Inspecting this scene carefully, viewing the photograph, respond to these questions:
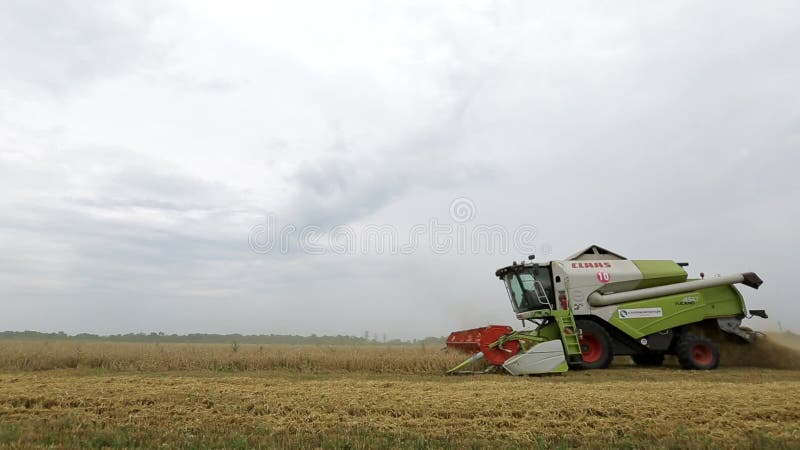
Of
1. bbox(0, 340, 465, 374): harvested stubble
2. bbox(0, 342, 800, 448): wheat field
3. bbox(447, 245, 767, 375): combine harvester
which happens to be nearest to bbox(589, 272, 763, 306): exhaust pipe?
bbox(447, 245, 767, 375): combine harvester

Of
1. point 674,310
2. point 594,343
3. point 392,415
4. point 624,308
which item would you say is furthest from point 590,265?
point 392,415

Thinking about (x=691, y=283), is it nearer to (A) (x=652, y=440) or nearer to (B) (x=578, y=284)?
(B) (x=578, y=284)

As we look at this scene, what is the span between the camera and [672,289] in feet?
46.2

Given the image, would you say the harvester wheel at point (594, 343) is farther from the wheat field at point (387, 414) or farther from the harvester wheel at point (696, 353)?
the wheat field at point (387, 414)

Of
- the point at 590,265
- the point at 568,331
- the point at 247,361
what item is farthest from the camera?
the point at 590,265

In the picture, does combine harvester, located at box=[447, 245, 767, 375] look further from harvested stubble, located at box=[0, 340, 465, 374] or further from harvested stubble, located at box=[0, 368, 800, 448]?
harvested stubble, located at box=[0, 368, 800, 448]

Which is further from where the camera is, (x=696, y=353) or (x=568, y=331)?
(x=696, y=353)

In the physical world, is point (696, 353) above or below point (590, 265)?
below

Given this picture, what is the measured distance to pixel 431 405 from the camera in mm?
6863

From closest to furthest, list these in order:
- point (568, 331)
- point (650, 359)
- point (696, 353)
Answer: point (568, 331) → point (696, 353) → point (650, 359)

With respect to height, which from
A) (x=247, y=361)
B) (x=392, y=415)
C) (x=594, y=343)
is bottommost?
(x=392, y=415)

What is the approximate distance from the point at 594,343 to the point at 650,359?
2722 mm

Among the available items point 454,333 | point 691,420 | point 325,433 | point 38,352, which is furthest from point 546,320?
point 38,352

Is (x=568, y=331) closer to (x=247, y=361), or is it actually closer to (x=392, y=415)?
(x=392, y=415)
